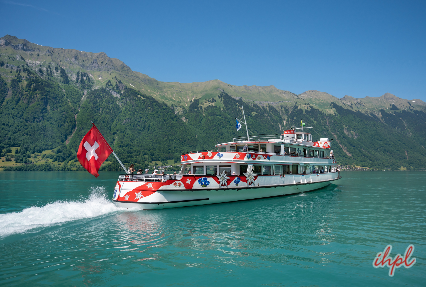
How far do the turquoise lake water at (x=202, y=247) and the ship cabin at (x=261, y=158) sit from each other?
6872mm

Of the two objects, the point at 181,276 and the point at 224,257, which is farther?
the point at 224,257

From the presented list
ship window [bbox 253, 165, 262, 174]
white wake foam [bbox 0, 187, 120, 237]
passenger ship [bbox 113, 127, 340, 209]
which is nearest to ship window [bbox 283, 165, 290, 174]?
passenger ship [bbox 113, 127, 340, 209]

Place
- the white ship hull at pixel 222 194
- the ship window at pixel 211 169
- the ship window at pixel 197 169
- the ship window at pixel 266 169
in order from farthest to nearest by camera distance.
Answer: the ship window at pixel 266 169
the ship window at pixel 197 169
the ship window at pixel 211 169
the white ship hull at pixel 222 194

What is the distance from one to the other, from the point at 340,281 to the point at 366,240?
21.4ft

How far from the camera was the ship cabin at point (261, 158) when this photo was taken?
29953 millimetres

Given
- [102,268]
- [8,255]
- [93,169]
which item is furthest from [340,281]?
[93,169]

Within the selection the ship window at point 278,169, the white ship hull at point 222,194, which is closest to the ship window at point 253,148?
the ship window at point 278,169

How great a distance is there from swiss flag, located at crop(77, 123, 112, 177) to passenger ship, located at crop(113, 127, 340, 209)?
301 cm

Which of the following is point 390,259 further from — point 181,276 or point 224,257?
point 181,276

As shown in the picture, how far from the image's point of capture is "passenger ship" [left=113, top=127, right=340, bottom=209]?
24219mm

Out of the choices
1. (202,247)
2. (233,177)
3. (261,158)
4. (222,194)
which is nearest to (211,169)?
(233,177)

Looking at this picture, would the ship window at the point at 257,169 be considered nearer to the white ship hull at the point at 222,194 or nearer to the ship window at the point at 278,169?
the white ship hull at the point at 222,194

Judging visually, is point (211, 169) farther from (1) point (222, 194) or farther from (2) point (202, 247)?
(2) point (202, 247)

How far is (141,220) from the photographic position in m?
20.5
